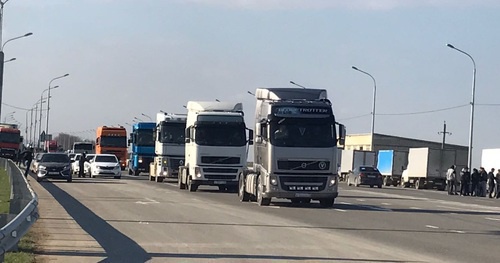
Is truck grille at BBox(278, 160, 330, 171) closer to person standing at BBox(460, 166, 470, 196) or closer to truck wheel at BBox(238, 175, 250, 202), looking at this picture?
truck wheel at BBox(238, 175, 250, 202)

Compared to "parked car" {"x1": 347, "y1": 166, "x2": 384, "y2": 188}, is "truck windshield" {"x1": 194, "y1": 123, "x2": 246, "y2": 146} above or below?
above

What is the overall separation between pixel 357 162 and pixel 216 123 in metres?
44.5

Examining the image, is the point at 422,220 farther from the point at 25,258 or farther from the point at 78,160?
the point at 78,160

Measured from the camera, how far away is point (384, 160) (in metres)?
78.2

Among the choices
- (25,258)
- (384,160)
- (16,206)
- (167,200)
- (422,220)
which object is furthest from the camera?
(384,160)

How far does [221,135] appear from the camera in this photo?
1535 inches

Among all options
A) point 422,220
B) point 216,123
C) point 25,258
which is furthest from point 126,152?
point 25,258

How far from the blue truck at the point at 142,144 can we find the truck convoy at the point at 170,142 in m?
8.51

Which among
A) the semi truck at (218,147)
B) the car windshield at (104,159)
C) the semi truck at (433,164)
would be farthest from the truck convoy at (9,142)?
the semi truck at (218,147)

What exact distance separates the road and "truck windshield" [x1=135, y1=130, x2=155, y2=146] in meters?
26.7

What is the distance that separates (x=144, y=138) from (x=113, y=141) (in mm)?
10050

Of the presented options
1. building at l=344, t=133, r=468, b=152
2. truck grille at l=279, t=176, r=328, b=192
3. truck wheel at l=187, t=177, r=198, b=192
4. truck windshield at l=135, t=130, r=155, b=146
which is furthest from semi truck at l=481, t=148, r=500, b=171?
building at l=344, t=133, r=468, b=152

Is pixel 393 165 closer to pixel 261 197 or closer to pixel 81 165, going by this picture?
pixel 81 165

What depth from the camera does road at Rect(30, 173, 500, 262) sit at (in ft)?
51.4
